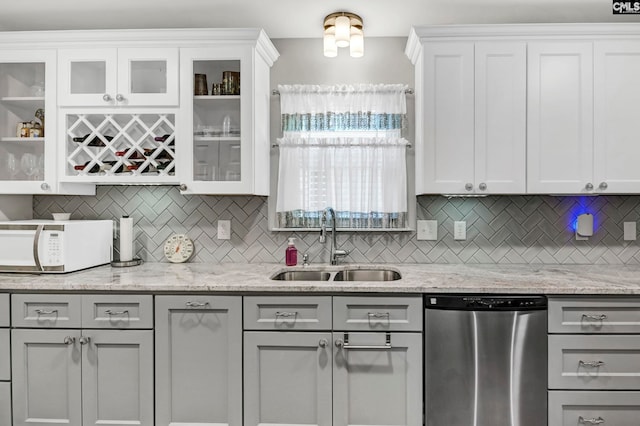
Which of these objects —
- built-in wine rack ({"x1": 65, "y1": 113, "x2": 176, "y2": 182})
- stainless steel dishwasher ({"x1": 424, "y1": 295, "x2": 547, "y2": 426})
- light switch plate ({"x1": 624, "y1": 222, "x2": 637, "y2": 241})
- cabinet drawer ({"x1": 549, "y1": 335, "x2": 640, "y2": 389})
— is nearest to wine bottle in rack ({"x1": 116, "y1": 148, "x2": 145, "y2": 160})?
built-in wine rack ({"x1": 65, "y1": 113, "x2": 176, "y2": 182})

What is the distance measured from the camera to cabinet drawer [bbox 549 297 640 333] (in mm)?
2100

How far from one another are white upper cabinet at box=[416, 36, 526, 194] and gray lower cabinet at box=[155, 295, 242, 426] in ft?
4.32

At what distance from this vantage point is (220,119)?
2.60 m

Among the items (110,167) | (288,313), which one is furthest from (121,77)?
(288,313)

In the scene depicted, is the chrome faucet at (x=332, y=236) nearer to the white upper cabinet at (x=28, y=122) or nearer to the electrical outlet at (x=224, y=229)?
the electrical outlet at (x=224, y=229)

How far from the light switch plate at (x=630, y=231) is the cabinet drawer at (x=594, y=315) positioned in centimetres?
88

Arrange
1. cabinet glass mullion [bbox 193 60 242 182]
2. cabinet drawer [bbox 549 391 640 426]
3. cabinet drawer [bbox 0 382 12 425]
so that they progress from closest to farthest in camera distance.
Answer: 1. cabinet drawer [bbox 549 391 640 426]
2. cabinet drawer [bbox 0 382 12 425]
3. cabinet glass mullion [bbox 193 60 242 182]

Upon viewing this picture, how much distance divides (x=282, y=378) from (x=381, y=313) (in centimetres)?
56

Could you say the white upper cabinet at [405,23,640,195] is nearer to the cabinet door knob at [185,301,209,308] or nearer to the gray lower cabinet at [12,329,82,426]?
the cabinet door knob at [185,301,209,308]

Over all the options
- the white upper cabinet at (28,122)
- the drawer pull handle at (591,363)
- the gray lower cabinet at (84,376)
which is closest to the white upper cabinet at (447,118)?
the drawer pull handle at (591,363)

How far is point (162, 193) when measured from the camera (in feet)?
9.67

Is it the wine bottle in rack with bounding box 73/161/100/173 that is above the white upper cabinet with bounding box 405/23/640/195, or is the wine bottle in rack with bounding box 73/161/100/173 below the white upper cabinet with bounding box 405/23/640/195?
below

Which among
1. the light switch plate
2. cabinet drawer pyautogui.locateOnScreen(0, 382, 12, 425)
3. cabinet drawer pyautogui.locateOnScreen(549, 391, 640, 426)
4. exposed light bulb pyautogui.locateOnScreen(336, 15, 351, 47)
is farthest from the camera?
the light switch plate

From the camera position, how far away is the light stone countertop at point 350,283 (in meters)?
2.12
